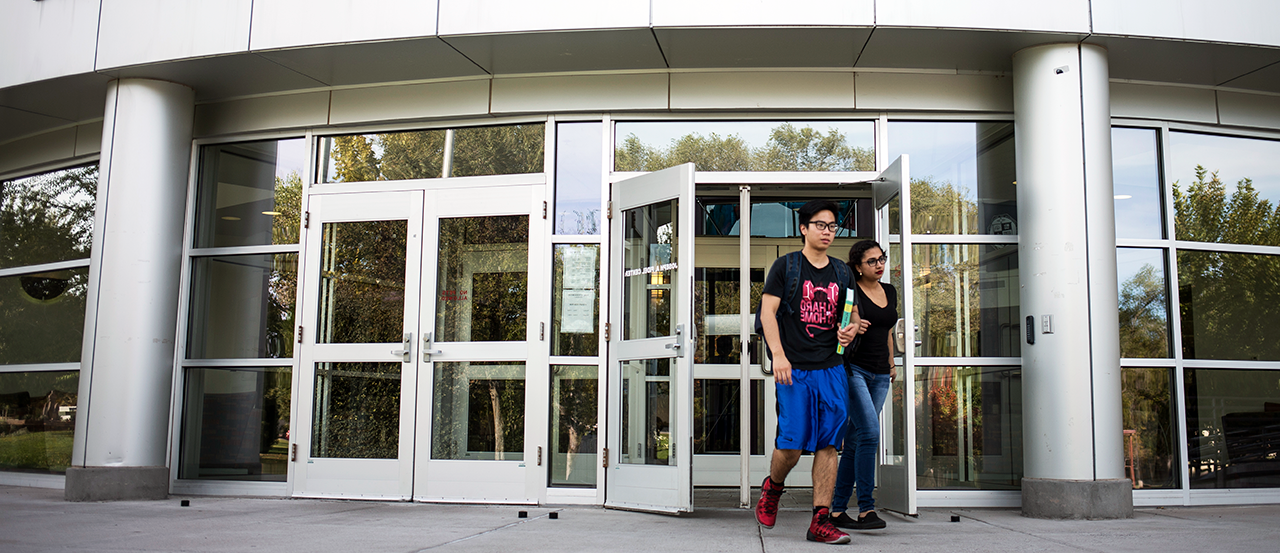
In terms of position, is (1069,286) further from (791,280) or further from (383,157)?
(383,157)

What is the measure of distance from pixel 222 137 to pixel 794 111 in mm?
4595

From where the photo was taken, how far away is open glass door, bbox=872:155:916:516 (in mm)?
5734

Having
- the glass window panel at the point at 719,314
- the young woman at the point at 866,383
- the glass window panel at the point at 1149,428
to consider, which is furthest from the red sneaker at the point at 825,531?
the glass window panel at the point at 719,314

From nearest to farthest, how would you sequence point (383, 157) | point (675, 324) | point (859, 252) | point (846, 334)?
point (846, 334) < point (859, 252) < point (675, 324) < point (383, 157)

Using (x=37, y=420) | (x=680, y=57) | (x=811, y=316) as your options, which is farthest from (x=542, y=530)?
(x=37, y=420)

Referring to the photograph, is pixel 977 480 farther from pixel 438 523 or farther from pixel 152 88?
pixel 152 88

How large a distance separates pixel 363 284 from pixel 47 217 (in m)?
3.81

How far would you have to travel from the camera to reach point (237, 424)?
7.14m

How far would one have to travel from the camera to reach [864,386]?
4820 millimetres

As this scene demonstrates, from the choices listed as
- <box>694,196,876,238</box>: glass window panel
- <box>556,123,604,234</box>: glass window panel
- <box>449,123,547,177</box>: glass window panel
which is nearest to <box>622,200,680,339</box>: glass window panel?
<box>556,123,604,234</box>: glass window panel

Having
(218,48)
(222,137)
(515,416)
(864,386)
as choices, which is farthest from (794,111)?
(222,137)

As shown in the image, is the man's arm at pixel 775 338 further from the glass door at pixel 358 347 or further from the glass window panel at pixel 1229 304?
the glass window panel at pixel 1229 304

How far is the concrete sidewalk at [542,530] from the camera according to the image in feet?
14.0

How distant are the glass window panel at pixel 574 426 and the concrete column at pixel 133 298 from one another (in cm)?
298
